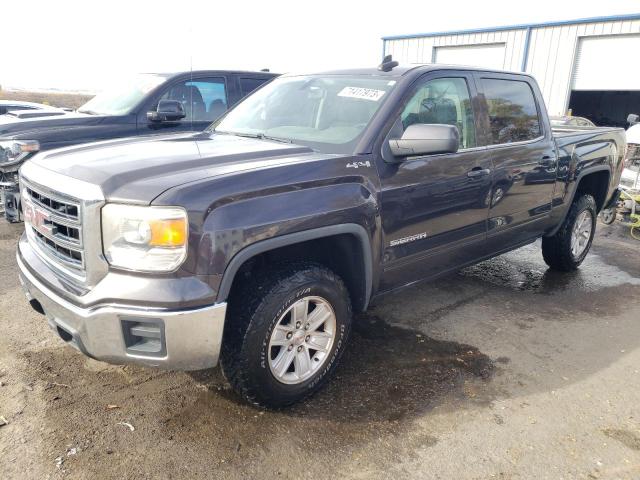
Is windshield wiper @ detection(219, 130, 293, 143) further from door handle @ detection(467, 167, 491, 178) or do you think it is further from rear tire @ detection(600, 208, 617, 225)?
rear tire @ detection(600, 208, 617, 225)

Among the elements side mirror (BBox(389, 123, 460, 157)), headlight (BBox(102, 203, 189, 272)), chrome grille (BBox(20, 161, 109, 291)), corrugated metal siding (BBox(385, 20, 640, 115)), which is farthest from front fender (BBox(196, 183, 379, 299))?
corrugated metal siding (BBox(385, 20, 640, 115))

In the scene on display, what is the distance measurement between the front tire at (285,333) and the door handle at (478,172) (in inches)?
53.5

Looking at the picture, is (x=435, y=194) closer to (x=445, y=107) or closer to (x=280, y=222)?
(x=445, y=107)

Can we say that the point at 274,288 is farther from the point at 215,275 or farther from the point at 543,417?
the point at 543,417

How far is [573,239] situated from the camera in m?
5.33

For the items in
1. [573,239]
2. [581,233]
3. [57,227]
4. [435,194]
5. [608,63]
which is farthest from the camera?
[608,63]

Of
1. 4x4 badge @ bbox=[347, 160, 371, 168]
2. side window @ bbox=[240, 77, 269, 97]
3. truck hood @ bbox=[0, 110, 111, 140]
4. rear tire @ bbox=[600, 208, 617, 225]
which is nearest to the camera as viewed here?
4x4 badge @ bbox=[347, 160, 371, 168]

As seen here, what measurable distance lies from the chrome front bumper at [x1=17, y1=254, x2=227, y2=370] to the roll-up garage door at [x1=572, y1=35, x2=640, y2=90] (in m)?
17.5

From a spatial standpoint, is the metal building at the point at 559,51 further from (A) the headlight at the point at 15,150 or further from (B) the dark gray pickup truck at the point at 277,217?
(B) the dark gray pickup truck at the point at 277,217

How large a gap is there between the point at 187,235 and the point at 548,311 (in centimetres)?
340

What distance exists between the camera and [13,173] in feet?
17.7

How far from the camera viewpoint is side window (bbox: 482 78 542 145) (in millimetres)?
3975

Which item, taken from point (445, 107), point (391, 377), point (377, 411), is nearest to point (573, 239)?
point (445, 107)

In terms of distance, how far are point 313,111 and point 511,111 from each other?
5.83 ft
